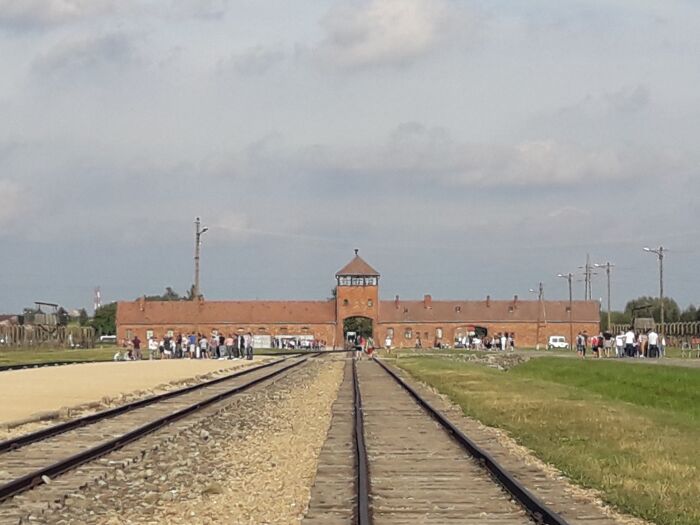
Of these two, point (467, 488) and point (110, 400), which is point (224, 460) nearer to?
point (467, 488)

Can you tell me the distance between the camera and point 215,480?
13.2 meters

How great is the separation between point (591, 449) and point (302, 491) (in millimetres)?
6002

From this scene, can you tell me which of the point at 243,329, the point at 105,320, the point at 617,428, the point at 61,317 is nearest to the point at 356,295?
the point at 243,329

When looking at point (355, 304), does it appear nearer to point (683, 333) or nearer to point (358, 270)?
point (358, 270)

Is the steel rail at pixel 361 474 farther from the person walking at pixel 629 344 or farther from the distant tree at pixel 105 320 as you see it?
the distant tree at pixel 105 320

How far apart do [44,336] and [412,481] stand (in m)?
89.0

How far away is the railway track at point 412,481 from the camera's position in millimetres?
10586

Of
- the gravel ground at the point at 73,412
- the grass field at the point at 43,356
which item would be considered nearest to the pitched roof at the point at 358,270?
the grass field at the point at 43,356

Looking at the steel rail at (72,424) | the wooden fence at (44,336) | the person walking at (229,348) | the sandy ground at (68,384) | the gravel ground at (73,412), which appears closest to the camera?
the steel rail at (72,424)

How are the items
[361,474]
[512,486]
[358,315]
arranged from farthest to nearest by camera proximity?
[358,315] → [361,474] → [512,486]

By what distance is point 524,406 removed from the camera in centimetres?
2553

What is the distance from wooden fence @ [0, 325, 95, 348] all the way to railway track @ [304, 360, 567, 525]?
70.4 meters

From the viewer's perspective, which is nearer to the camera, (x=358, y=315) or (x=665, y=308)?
(x=358, y=315)

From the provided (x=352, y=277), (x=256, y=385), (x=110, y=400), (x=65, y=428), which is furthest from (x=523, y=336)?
(x=65, y=428)
